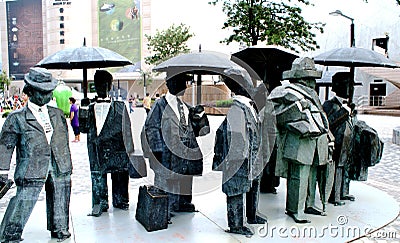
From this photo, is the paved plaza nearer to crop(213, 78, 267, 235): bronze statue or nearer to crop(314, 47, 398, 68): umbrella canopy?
crop(213, 78, 267, 235): bronze statue

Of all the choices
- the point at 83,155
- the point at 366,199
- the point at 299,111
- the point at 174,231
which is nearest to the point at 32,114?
the point at 174,231

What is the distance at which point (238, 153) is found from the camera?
14.3 ft

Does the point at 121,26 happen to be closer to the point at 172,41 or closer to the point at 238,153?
the point at 172,41

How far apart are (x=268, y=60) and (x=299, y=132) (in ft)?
5.71

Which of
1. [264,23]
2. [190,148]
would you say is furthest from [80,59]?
[264,23]

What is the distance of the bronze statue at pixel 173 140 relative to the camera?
16.1 ft

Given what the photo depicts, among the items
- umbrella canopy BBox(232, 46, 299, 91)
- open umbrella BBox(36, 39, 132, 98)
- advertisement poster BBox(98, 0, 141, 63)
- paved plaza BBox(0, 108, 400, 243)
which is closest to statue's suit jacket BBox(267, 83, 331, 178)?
paved plaza BBox(0, 108, 400, 243)

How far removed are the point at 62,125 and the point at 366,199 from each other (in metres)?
4.68

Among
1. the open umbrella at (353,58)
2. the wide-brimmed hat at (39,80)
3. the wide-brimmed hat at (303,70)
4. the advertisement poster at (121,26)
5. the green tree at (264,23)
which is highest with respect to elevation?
the advertisement poster at (121,26)

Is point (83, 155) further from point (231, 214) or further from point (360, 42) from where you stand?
point (360, 42)

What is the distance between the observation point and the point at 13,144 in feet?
13.1

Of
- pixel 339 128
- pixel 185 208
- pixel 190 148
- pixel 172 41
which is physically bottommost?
pixel 185 208

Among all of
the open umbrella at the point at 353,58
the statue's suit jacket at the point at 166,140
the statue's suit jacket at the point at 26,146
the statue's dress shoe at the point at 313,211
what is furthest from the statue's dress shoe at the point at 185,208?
the open umbrella at the point at 353,58

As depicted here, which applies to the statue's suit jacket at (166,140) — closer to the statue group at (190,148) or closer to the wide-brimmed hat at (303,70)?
the statue group at (190,148)
